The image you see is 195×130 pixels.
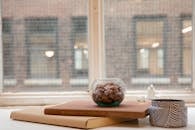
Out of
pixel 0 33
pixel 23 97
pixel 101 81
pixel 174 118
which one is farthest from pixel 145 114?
pixel 0 33

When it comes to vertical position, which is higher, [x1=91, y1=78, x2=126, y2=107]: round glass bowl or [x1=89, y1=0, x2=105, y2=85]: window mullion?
[x1=89, y1=0, x2=105, y2=85]: window mullion

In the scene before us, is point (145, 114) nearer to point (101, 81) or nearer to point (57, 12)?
point (101, 81)

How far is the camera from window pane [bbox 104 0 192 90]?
1851 mm

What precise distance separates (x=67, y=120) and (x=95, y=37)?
2.37ft

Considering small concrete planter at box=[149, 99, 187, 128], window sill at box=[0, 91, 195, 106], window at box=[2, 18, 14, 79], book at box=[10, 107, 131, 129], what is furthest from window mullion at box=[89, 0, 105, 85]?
small concrete planter at box=[149, 99, 187, 128]

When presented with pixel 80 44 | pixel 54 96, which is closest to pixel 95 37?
pixel 80 44

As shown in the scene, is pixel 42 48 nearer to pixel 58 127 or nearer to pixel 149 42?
pixel 149 42

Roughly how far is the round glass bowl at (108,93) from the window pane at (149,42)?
54 centimetres

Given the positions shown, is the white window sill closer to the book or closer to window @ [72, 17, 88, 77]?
the book

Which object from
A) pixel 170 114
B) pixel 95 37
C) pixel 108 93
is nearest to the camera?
pixel 170 114

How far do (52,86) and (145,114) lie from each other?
816mm

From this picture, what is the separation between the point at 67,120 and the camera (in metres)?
1.23

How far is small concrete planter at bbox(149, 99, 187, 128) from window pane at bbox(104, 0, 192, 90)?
67 centimetres

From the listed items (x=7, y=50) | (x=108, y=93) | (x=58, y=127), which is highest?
(x=7, y=50)
